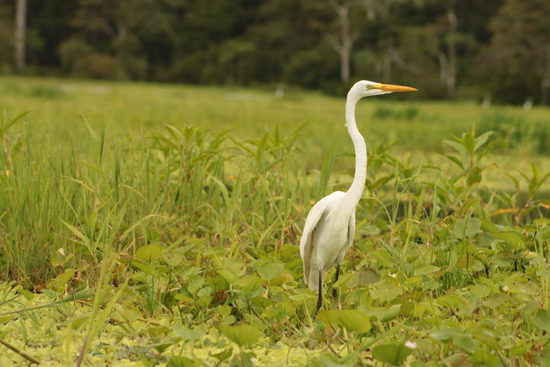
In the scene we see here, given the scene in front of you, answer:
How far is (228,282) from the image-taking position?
2.08 metres

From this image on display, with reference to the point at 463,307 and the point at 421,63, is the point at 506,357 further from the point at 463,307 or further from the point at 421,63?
the point at 421,63

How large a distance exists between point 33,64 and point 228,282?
24.8 meters

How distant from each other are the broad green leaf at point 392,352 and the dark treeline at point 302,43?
17.8 m

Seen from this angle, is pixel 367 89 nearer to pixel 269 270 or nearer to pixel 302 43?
pixel 269 270

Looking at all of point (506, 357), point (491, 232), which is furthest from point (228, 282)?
point (491, 232)

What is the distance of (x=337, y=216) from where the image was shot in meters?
2.04

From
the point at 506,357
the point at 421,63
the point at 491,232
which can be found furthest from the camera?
the point at 421,63

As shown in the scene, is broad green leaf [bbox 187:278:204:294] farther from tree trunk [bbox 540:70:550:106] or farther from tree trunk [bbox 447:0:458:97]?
tree trunk [bbox 447:0:458:97]

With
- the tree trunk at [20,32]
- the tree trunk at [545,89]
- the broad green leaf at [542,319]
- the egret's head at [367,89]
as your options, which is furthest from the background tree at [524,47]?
the broad green leaf at [542,319]

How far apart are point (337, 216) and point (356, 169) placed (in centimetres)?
17

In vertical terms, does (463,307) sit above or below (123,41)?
below

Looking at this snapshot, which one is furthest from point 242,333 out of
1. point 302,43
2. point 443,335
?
point 302,43

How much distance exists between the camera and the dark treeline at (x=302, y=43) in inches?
744

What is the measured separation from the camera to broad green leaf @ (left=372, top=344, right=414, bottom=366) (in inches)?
57.8
